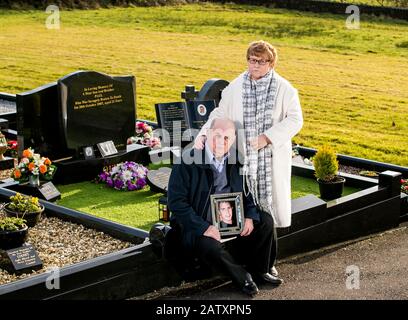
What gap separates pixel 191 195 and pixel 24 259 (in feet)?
6.67

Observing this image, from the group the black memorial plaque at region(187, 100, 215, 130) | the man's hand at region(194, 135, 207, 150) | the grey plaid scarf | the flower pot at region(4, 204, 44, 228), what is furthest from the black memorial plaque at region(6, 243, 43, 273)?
the black memorial plaque at region(187, 100, 215, 130)

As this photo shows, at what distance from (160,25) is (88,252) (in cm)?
2774

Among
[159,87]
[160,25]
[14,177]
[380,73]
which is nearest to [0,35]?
[160,25]

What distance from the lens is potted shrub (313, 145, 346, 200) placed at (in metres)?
11.0

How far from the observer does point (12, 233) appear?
9.04 meters

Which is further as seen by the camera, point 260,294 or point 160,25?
point 160,25

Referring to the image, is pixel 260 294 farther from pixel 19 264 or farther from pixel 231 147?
pixel 19 264

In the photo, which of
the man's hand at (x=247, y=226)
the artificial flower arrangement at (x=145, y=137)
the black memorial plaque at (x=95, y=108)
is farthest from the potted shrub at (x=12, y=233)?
the artificial flower arrangement at (x=145, y=137)

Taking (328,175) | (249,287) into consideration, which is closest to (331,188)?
(328,175)

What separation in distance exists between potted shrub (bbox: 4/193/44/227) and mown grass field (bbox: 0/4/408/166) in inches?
273

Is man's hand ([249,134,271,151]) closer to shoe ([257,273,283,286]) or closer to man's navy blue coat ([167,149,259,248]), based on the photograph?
man's navy blue coat ([167,149,259,248])

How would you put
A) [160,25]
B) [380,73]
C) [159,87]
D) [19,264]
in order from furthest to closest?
[160,25] → [380,73] → [159,87] → [19,264]

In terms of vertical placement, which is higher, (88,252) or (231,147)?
(231,147)

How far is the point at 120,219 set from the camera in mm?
10508
